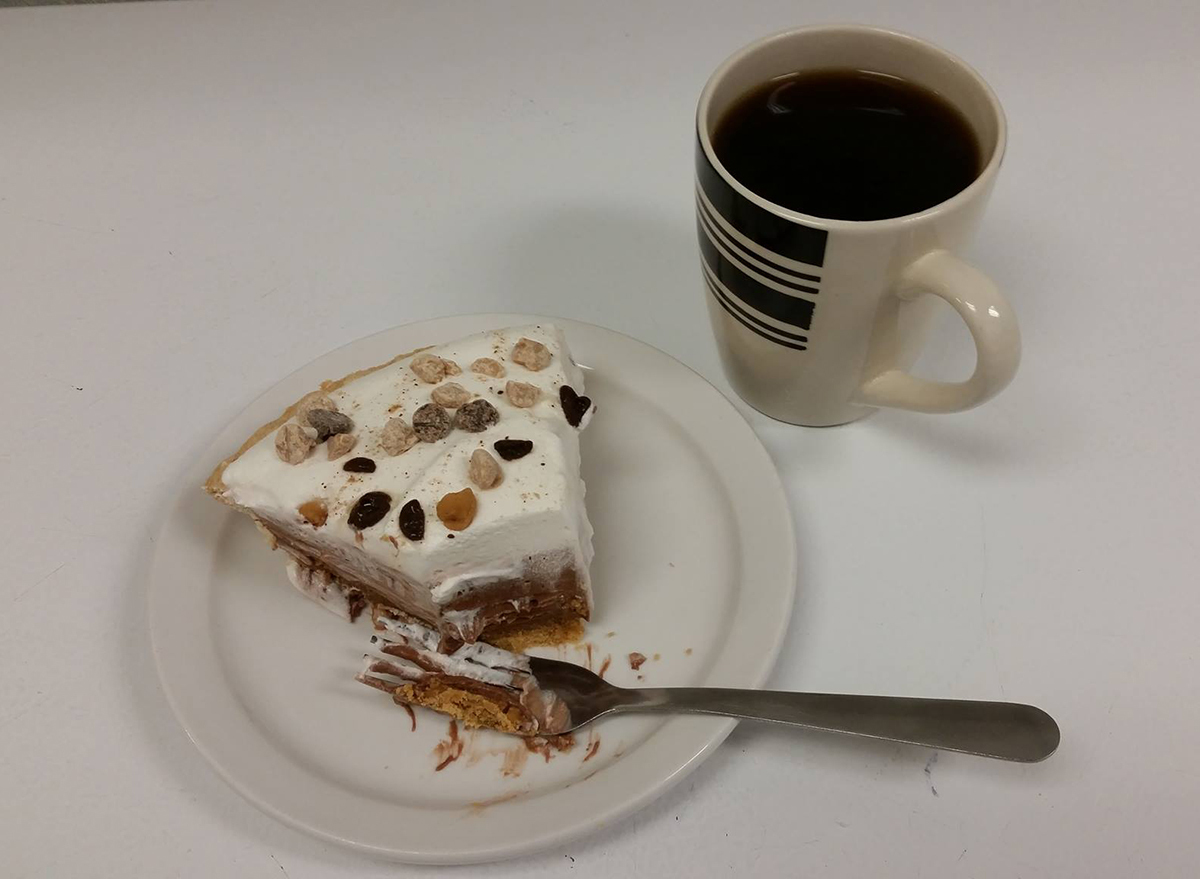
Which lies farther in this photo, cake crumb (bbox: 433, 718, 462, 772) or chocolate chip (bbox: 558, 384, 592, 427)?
chocolate chip (bbox: 558, 384, 592, 427)

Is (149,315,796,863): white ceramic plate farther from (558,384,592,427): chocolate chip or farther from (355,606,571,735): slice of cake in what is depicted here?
(558,384,592,427): chocolate chip

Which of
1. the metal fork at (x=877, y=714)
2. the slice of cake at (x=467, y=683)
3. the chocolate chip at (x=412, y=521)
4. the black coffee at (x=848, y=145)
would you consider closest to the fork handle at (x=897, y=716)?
the metal fork at (x=877, y=714)

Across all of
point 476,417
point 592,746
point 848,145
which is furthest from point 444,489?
point 848,145

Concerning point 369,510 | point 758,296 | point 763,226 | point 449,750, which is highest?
point 763,226

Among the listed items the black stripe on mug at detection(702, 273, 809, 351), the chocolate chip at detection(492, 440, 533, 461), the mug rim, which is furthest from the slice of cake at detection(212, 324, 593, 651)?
the mug rim

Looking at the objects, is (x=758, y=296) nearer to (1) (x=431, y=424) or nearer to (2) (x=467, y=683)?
(1) (x=431, y=424)

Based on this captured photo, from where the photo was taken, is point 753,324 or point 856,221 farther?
point 753,324
